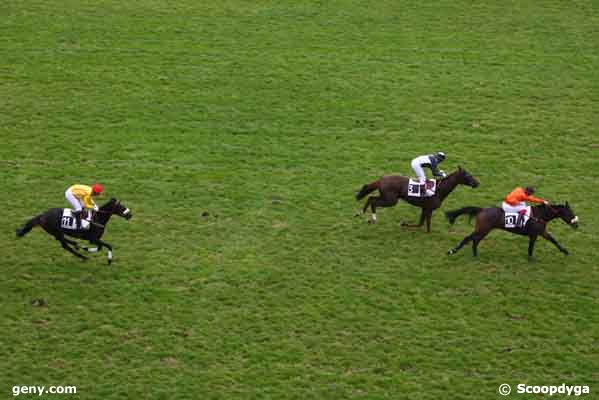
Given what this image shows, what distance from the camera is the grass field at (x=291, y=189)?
41.2 ft

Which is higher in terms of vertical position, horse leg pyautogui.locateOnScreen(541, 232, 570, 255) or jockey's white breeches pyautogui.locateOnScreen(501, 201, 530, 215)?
jockey's white breeches pyautogui.locateOnScreen(501, 201, 530, 215)

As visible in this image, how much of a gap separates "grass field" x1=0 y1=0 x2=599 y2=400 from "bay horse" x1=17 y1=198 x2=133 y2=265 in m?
0.55

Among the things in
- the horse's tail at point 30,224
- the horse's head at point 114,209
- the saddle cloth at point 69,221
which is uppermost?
the horse's head at point 114,209

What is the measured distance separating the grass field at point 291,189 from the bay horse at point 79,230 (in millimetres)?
553

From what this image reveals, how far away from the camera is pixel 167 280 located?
1450cm

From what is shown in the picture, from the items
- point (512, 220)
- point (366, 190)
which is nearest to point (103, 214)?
point (366, 190)

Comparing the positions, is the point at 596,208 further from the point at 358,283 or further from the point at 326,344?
the point at 326,344

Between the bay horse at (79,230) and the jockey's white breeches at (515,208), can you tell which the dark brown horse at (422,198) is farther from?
the bay horse at (79,230)

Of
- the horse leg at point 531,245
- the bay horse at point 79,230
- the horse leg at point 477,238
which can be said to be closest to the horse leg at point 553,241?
the horse leg at point 531,245

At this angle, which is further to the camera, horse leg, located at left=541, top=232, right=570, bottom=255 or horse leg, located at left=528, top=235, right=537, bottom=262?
horse leg, located at left=528, top=235, right=537, bottom=262

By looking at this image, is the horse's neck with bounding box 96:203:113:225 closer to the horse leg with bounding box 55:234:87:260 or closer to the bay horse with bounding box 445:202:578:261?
the horse leg with bounding box 55:234:87:260

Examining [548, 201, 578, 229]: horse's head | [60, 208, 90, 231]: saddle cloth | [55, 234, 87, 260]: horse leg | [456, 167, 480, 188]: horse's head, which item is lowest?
[55, 234, 87, 260]: horse leg

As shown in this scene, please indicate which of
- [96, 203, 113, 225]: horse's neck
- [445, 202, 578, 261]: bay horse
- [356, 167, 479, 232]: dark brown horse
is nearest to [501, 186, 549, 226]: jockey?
[445, 202, 578, 261]: bay horse

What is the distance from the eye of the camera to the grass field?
12562mm
